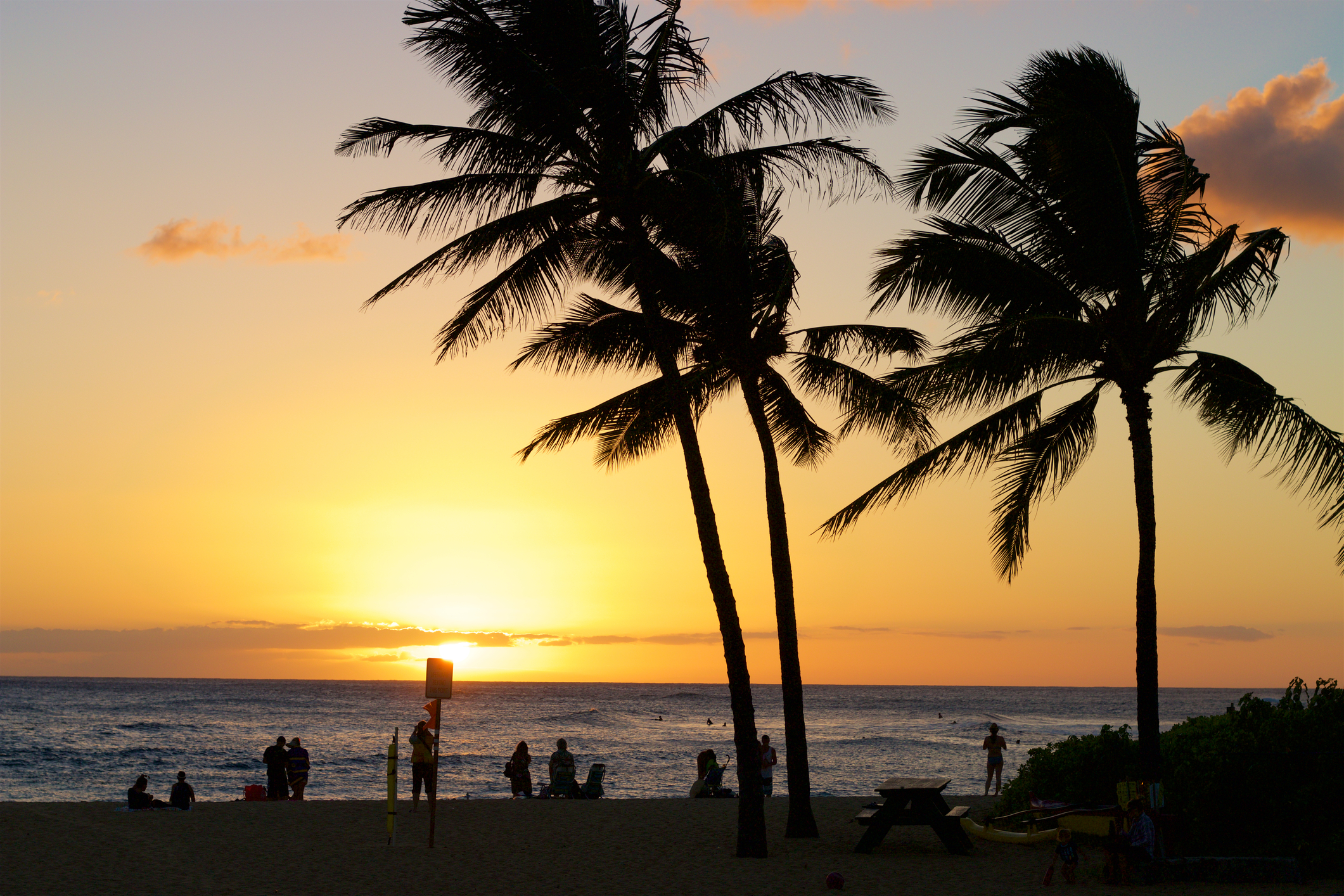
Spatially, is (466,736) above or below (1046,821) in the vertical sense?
below

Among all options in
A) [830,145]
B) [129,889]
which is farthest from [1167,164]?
[129,889]

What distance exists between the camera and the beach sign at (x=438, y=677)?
13.5 metres

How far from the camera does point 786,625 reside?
46.9ft

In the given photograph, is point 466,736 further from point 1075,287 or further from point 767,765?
point 1075,287

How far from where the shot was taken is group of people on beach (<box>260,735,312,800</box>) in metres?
20.5

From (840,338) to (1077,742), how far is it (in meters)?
6.88

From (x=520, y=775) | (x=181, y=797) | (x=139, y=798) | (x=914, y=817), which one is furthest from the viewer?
(x=520, y=775)

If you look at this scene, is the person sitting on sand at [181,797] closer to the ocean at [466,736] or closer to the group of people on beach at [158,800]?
the group of people on beach at [158,800]

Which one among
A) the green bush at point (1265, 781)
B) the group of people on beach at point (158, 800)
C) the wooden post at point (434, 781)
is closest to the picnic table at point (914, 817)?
the green bush at point (1265, 781)

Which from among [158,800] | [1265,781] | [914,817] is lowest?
[158,800]

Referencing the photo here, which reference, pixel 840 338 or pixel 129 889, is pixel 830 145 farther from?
pixel 129 889

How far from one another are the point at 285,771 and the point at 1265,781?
1732 centimetres

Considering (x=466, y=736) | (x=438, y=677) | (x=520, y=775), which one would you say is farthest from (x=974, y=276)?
(x=466, y=736)

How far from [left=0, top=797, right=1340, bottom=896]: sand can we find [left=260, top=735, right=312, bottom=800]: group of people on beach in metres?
2.68
